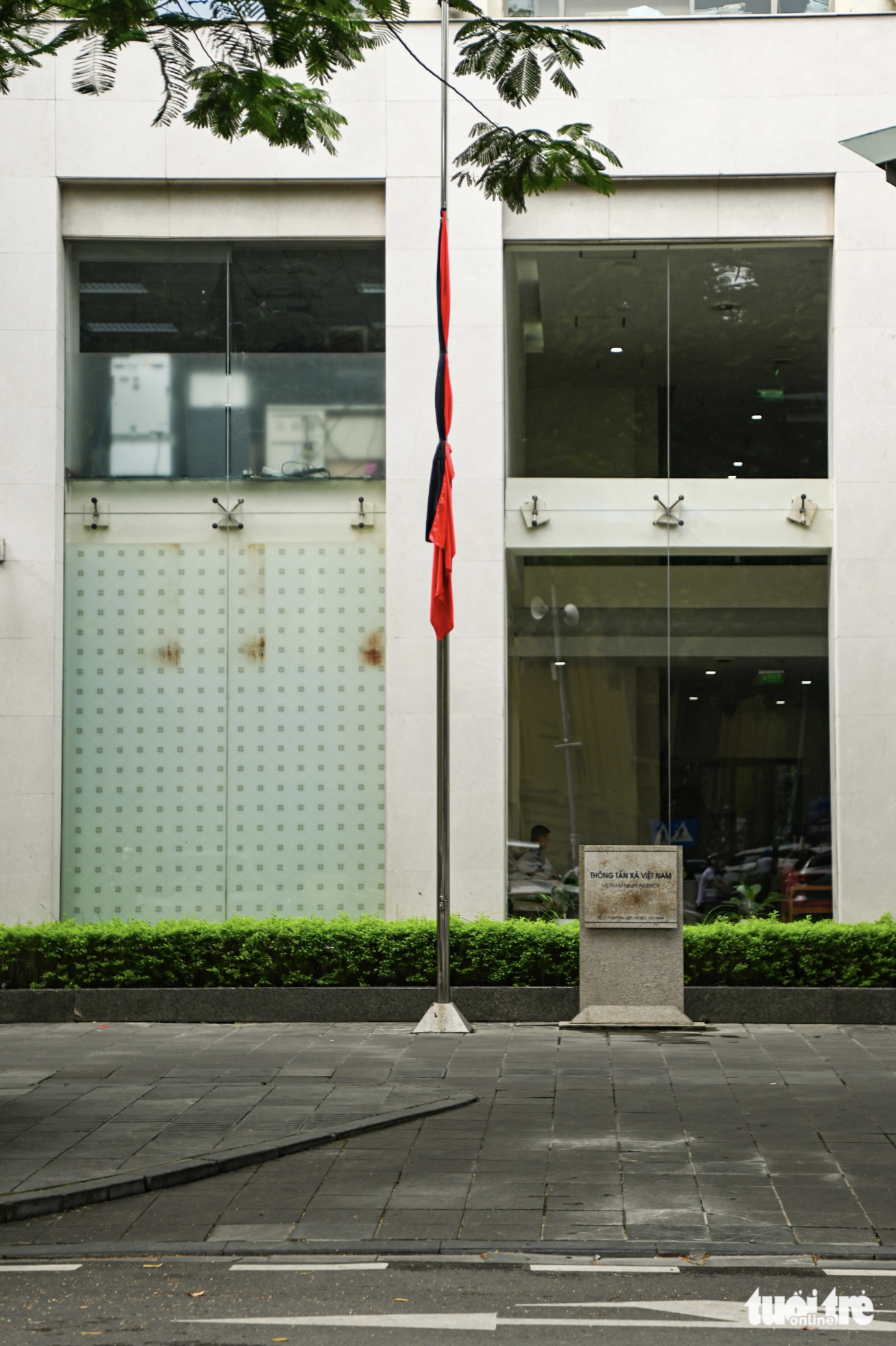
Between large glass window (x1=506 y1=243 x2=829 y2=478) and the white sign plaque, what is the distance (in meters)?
4.72

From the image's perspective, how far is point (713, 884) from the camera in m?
16.1

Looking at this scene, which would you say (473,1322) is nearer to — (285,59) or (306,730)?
(285,59)

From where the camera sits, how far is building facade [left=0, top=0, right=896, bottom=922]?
53.0 feet

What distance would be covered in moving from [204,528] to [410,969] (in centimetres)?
567

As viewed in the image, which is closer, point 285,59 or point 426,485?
point 285,59

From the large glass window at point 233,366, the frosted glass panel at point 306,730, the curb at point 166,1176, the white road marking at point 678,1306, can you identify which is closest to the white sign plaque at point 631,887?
the frosted glass panel at point 306,730

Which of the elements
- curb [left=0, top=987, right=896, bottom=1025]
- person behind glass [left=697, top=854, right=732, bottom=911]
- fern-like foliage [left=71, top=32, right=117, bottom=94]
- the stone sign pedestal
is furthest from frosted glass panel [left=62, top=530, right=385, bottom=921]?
fern-like foliage [left=71, top=32, right=117, bottom=94]

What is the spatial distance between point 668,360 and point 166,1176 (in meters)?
11.6

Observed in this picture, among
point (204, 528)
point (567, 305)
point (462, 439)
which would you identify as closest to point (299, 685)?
point (204, 528)

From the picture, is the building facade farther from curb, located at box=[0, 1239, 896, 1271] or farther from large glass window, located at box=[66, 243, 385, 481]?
curb, located at box=[0, 1239, 896, 1271]

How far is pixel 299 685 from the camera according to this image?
16438 millimetres

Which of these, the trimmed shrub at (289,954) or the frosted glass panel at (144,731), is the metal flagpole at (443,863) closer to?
the trimmed shrub at (289,954)

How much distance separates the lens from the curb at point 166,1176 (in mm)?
7703

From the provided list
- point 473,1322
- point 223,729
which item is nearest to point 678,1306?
point 473,1322
